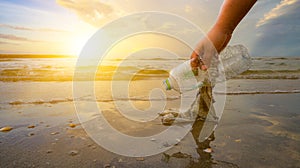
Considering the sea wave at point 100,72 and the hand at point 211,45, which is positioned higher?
the hand at point 211,45

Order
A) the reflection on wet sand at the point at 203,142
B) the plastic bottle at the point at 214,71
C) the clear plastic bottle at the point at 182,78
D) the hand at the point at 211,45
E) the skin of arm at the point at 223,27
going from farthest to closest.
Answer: the clear plastic bottle at the point at 182,78 → the plastic bottle at the point at 214,71 → the reflection on wet sand at the point at 203,142 → the hand at the point at 211,45 → the skin of arm at the point at 223,27

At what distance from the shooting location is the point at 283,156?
2.90 meters

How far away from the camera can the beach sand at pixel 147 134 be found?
2.75 metres

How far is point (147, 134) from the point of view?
12.3 feet

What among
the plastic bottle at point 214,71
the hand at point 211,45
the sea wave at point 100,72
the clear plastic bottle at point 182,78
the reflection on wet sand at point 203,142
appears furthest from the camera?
the sea wave at point 100,72

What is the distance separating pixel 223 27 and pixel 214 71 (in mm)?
2262

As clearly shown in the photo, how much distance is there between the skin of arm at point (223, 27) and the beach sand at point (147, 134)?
156 centimetres

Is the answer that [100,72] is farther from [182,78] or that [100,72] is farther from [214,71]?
[214,71]

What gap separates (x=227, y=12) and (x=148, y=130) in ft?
9.35

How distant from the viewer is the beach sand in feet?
9.02

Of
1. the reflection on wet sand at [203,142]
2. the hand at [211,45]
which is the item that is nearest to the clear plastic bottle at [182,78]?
the reflection on wet sand at [203,142]

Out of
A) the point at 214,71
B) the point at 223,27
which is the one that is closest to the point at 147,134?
the point at 214,71

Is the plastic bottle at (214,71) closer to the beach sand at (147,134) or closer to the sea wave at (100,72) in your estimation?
the beach sand at (147,134)

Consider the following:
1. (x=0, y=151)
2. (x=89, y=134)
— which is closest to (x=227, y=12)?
(x=89, y=134)
